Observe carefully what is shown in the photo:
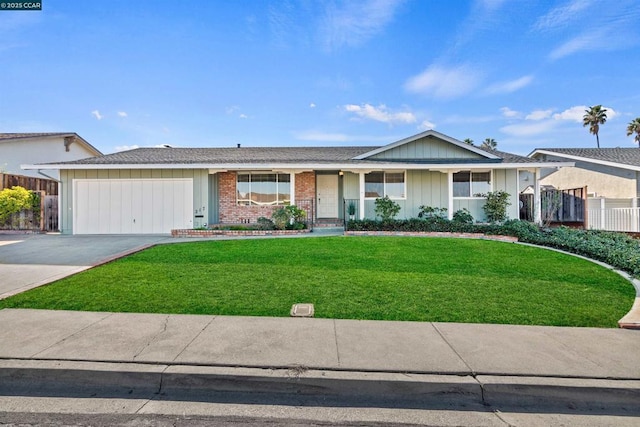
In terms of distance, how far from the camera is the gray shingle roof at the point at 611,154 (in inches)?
623

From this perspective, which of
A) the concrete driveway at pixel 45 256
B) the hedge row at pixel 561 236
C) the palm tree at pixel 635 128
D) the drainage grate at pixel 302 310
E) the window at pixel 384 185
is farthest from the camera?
the palm tree at pixel 635 128

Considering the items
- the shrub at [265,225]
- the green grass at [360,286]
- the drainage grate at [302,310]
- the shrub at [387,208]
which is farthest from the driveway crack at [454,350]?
the shrub at [265,225]

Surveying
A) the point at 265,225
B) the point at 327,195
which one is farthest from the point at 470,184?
the point at 265,225

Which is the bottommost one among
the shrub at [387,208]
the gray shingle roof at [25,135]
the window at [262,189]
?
the shrub at [387,208]

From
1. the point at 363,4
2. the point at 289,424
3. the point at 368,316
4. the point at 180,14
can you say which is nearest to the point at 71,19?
the point at 180,14

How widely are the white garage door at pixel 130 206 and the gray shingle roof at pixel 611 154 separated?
18806mm

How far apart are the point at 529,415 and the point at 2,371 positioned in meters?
4.63

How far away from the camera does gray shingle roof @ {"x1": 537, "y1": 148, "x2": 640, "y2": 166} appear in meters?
15.8

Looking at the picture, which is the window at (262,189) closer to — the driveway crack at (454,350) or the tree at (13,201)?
the tree at (13,201)

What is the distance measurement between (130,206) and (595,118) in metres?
47.9

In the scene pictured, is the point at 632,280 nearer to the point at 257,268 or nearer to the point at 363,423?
the point at 363,423

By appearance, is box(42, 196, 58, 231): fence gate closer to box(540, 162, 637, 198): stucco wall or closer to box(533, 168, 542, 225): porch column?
box(533, 168, 542, 225): porch column

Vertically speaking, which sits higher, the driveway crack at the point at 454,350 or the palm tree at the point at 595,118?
the palm tree at the point at 595,118

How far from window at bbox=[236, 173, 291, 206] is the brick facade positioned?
0.75 feet
